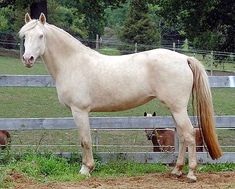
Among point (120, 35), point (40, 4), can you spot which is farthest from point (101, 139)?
point (120, 35)

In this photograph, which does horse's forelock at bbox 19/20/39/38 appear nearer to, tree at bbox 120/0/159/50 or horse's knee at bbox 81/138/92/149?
horse's knee at bbox 81/138/92/149

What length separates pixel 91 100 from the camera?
6.79 m

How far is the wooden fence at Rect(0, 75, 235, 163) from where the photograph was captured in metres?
7.30

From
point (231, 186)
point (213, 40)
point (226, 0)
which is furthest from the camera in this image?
point (213, 40)

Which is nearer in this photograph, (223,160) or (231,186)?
(231,186)

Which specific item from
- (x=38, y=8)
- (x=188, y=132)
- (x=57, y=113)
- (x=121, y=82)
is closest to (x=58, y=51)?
(x=121, y=82)

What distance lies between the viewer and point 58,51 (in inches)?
276

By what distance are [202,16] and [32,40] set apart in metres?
7.89

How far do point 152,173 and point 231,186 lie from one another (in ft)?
4.44

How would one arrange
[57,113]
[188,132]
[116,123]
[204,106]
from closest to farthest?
[188,132], [204,106], [116,123], [57,113]

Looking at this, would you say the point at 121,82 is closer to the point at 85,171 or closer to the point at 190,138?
the point at 190,138

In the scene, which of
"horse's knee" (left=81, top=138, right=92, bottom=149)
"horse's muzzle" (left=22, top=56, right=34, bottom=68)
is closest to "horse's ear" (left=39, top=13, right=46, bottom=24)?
"horse's muzzle" (left=22, top=56, right=34, bottom=68)

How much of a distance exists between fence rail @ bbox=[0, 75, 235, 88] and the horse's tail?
2.60 feet

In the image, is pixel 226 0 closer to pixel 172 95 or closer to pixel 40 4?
pixel 40 4
